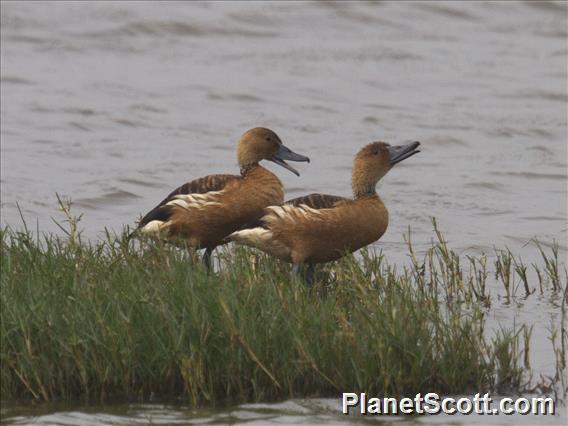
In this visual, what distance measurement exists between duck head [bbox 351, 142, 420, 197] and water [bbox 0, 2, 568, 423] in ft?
4.66

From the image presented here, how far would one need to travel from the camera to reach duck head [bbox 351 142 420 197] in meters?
9.76

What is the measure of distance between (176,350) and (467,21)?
19.6 m

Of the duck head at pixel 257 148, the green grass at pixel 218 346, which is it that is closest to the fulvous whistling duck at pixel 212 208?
the duck head at pixel 257 148

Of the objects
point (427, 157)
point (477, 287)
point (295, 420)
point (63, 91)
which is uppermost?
point (63, 91)

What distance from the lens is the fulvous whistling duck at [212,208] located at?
9.88 meters

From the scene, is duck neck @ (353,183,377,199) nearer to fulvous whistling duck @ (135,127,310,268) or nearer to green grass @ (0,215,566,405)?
fulvous whistling duck @ (135,127,310,268)

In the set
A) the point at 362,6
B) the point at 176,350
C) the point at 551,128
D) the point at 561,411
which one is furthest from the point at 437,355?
the point at 362,6

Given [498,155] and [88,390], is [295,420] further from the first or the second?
[498,155]

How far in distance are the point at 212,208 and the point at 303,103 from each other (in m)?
10.7

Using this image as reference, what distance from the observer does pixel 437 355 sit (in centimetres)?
755

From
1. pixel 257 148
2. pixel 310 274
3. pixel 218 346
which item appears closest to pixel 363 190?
pixel 310 274

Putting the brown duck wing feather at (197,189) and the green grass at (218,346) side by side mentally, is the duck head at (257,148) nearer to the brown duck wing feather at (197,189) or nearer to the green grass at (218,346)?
the brown duck wing feather at (197,189)

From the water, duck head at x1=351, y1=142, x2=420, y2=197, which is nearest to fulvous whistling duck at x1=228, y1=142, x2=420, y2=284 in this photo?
duck head at x1=351, y1=142, x2=420, y2=197

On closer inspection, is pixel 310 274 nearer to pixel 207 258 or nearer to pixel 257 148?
pixel 207 258
